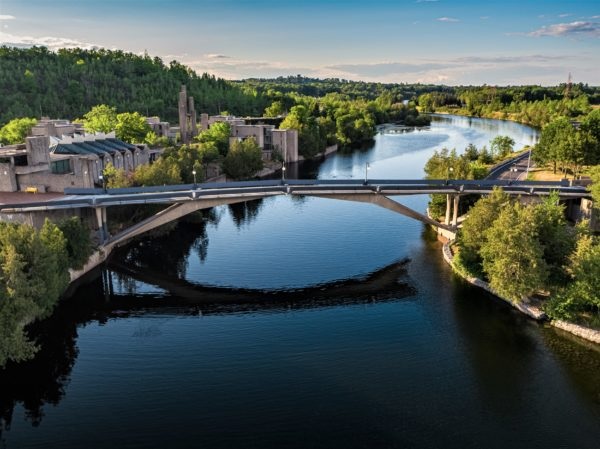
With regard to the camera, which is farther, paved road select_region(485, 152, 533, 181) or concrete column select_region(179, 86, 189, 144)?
concrete column select_region(179, 86, 189, 144)

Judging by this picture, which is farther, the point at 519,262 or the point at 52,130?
the point at 52,130

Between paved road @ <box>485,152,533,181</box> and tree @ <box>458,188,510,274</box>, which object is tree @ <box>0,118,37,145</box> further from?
paved road @ <box>485,152,533,181</box>

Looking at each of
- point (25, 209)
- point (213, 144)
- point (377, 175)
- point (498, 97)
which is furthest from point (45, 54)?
point (498, 97)

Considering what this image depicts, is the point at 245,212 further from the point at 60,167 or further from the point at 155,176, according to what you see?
the point at 60,167

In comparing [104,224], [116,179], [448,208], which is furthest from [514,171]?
[104,224]

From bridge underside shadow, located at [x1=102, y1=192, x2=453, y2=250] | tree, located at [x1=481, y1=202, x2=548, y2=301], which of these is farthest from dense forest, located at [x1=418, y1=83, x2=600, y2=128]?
tree, located at [x1=481, y1=202, x2=548, y2=301]
